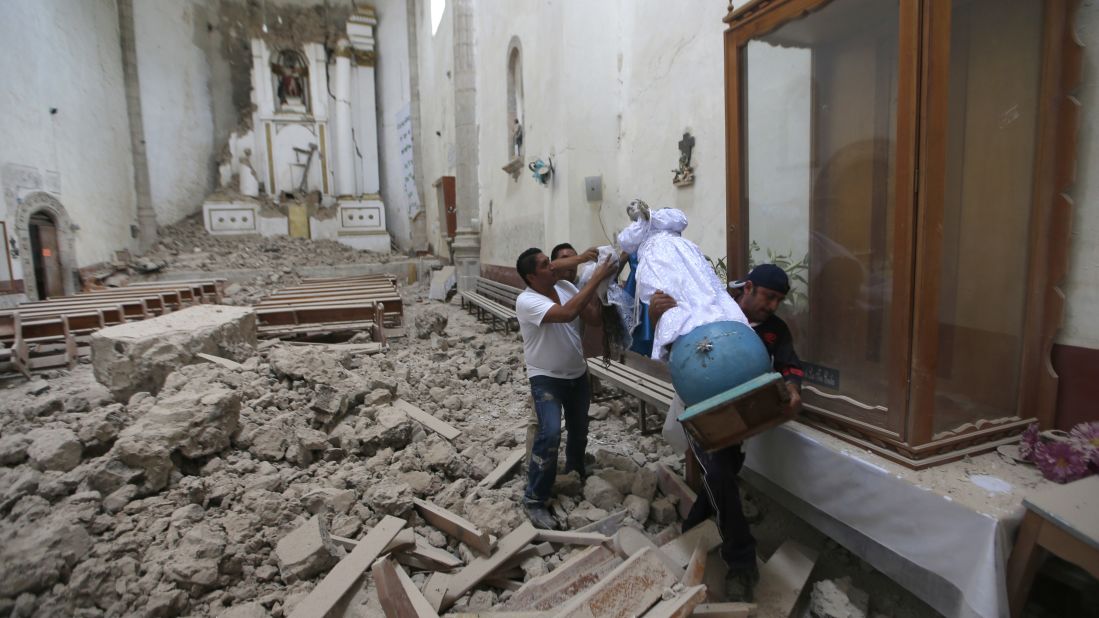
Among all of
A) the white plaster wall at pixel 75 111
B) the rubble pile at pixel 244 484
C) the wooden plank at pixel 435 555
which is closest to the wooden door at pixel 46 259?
the white plaster wall at pixel 75 111

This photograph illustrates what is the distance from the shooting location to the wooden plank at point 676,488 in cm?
308

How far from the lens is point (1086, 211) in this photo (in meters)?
2.19

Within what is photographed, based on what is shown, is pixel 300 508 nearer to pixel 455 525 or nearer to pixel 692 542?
pixel 455 525

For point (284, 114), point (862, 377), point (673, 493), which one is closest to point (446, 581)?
point (673, 493)

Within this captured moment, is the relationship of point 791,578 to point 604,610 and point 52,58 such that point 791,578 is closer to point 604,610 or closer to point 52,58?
point 604,610

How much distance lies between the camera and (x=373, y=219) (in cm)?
1805

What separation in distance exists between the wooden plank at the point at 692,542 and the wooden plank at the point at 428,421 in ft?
6.64

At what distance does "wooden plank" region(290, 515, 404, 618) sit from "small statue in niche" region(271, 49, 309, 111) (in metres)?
18.3

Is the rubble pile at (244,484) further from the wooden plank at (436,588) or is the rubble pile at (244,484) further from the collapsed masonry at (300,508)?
the wooden plank at (436,588)

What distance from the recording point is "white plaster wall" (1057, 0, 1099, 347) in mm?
2146

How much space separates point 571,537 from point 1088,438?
223 centimetres

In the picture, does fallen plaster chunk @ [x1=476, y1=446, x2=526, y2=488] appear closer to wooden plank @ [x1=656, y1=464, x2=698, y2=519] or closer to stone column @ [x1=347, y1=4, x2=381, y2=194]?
wooden plank @ [x1=656, y1=464, x2=698, y2=519]

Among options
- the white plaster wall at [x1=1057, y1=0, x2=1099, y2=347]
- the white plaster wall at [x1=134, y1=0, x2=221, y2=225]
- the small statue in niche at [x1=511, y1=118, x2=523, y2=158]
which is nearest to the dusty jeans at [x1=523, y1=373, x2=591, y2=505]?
the white plaster wall at [x1=1057, y1=0, x2=1099, y2=347]

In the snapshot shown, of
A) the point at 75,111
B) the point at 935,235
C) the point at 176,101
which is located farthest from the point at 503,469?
the point at 176,101
